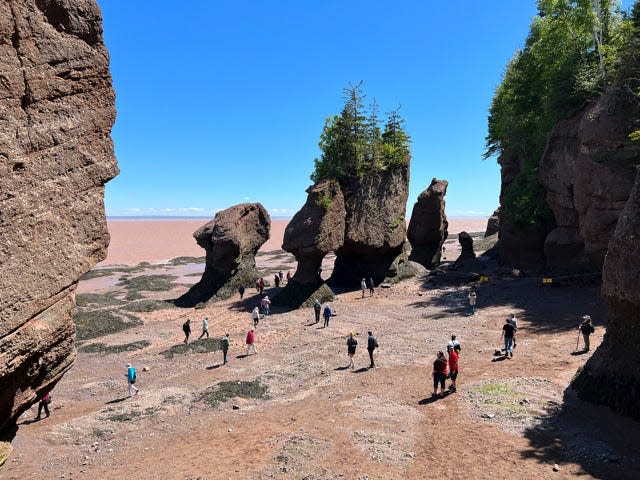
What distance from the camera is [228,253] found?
3572 cm

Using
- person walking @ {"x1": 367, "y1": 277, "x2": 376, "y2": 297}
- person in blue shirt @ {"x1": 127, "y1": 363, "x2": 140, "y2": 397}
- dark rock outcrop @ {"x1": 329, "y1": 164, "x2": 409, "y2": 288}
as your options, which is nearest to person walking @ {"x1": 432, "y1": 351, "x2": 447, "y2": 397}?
person in blue shirt @ {"x1": 127, "y1": 363, "x2": 140, "y2": 397}

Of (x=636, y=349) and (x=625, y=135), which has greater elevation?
(x=625, y=135)

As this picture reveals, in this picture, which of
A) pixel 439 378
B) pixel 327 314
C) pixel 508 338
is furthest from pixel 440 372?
pixel 327 314

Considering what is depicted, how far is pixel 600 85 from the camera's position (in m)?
26.8

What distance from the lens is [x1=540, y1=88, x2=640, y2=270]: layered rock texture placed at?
22.6 metres

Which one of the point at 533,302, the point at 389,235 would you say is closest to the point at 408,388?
the point at 533,302

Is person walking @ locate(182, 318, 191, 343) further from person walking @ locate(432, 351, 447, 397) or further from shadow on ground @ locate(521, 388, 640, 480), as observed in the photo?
shadow on ground @ locate(521, 388, 640, 480)

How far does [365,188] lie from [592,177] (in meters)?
15.6

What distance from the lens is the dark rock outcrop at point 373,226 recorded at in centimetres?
3344

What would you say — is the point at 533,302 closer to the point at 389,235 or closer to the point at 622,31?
the point at 389,235

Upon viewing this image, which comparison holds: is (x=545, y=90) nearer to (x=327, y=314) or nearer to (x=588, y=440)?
(x=327, y=314)

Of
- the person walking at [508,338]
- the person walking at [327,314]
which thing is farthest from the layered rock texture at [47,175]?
the person walking at [327,314]

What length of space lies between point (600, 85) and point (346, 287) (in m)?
23.3

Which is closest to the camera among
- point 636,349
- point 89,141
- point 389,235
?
point 89,141
